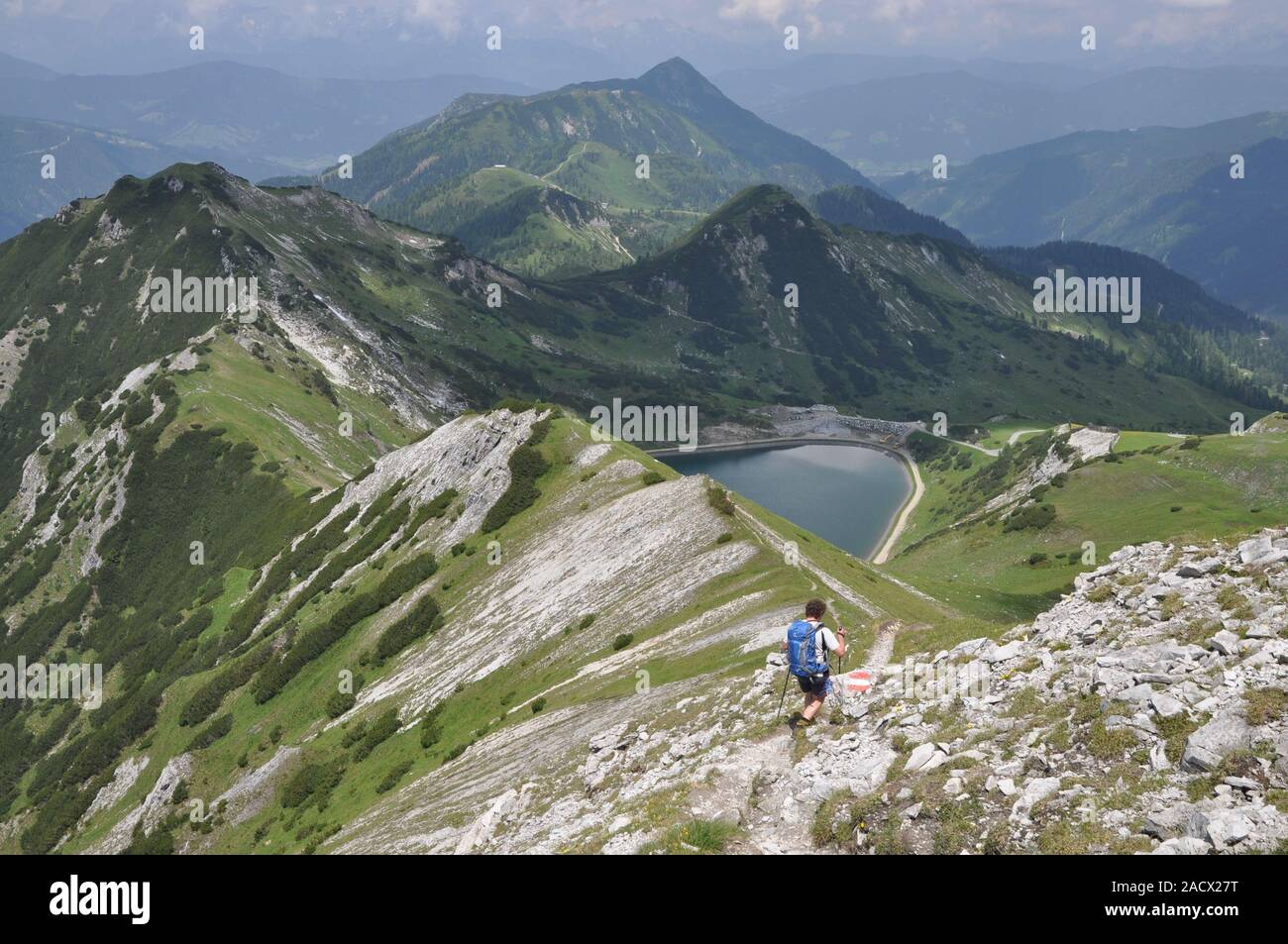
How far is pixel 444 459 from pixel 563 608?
45.2 m

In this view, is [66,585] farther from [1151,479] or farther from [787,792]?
[1151,479]

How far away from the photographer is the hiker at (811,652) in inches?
1019

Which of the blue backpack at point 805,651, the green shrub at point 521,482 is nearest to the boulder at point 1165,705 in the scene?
the blue backpack at point 805,651

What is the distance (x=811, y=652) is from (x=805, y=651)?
273 millimetres

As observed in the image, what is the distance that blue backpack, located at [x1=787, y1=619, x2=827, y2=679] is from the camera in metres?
26.0

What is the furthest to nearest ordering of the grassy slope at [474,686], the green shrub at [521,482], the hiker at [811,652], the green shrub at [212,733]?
the green shrub at [521,482] < the green shrub at [212,733] < the grassy slope at [474,686] < the hiker at [811,652]

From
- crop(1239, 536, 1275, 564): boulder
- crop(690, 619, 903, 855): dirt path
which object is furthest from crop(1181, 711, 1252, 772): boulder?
crop(1239, 536, 1275, 564): boulder

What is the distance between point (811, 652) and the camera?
26172 millimetres

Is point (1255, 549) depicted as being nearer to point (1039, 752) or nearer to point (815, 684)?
point (1039, 752)

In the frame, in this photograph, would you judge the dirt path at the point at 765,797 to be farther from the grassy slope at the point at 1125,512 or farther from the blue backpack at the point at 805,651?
the grassy slope at the point at 1125,512

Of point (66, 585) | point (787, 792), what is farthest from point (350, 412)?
point (787, 792)

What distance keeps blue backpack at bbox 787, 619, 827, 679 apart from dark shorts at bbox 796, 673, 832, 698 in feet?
0.72

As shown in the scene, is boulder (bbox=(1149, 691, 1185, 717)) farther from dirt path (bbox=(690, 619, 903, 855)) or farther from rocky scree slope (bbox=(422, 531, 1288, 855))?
dirt path (bbox=(690, 619, 903, 855))

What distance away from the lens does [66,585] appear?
470 feet
